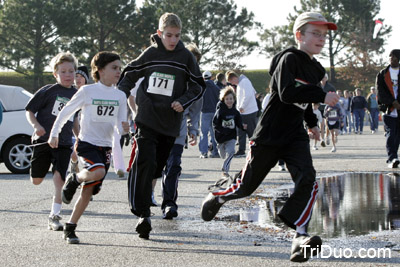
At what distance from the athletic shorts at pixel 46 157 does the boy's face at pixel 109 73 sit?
125 centimetres

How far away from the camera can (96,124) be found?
627 cm

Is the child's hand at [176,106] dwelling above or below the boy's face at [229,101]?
below

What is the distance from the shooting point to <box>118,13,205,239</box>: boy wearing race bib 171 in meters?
6.39

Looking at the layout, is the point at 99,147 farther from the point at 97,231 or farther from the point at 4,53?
the point at 4,53

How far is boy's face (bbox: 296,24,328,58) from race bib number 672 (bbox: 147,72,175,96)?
1475mm

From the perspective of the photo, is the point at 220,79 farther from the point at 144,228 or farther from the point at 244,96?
the point at 144,228

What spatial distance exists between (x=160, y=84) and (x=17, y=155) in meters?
7.30

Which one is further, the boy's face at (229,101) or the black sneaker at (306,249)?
the boy's face at (229,101)

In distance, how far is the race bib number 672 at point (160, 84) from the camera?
6.46m

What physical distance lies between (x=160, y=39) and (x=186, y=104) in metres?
0.65

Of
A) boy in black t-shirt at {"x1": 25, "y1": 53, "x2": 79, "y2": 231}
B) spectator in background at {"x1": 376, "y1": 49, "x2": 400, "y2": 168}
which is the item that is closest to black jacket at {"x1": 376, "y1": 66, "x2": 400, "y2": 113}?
spectator in background at {"x1": 376, "y1": 49, "x2": 400, "y2": 168}

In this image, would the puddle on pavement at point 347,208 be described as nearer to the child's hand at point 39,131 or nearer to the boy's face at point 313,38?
the boy's face at point 313,38

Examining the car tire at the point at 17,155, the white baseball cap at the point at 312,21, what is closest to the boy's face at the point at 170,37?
the white baseball cap at the point at 312,21

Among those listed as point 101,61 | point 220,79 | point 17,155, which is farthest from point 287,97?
point 220,79
